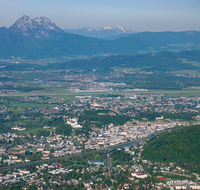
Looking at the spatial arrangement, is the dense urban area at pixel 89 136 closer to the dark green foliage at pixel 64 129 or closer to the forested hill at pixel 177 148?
the dark green foliage at pixel 64 129

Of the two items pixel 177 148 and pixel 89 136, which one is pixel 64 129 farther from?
pixel 177 148

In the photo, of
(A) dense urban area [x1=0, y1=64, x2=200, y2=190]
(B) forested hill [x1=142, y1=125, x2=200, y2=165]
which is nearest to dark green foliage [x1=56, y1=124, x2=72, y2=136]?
(A) dense urban area [x1=0, y1=64, x2=200, y2=190]

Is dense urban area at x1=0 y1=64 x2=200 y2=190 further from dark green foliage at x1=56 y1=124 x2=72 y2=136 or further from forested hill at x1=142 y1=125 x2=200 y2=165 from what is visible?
forested hill at x1=142 y1=125 x2=200 y2=165

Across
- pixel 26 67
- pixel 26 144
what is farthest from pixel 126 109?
pixel 26 67

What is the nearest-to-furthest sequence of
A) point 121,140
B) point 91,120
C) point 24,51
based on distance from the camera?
point 121,140 < point 91,120 < point 24,51

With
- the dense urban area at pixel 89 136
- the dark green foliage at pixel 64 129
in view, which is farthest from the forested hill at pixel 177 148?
the dark green foliage at pixel 64 129

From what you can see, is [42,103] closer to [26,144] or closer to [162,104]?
[162,104]
